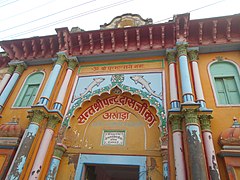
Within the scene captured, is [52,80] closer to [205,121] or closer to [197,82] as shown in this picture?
[197,82]

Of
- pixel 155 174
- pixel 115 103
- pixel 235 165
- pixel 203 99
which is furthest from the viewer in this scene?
pixel 115 103

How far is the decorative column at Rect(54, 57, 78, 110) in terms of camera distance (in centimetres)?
627

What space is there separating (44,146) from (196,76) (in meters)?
4.95

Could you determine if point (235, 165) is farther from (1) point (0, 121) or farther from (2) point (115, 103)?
(1) point (0, 121)

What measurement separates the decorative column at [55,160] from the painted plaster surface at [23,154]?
70 centimetres

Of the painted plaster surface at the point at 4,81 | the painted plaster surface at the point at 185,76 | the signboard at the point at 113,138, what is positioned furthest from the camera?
the painted plaster surface at the point at 4,81

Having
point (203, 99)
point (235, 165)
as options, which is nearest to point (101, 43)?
point (203, 99)

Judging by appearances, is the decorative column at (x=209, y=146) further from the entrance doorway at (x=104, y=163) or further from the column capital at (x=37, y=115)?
the column capital at (x=37, y=115)

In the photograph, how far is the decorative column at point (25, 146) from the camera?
16.1 ft

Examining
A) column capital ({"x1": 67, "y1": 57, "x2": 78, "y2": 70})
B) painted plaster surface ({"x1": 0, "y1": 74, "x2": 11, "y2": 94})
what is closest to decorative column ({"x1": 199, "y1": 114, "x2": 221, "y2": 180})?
column capital ({"x1": 67, "y1": 57, "x2": 78, "y2": 70})

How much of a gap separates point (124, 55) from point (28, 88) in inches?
159

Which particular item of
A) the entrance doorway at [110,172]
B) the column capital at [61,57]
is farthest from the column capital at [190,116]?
the column capital at [61,57]

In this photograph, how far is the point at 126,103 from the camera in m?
6.47

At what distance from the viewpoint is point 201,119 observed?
193 inches
